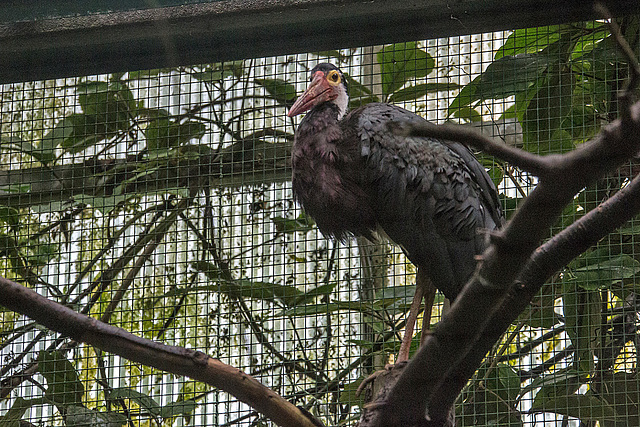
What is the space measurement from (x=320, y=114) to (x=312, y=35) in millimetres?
323

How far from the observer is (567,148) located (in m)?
3.10

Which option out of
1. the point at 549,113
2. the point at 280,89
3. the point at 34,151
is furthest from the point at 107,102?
the point at 549,113

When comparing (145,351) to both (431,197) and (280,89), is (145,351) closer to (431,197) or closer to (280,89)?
(431,197)

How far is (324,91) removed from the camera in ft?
10.6

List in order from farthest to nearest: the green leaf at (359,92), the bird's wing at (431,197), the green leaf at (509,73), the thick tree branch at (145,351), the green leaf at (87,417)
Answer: the green leaf at (359,92)
the green leaf at (87,417)
the green leaf at (509,73)
the bird's wing at (431,197)
the thick tree branch at (145,351)

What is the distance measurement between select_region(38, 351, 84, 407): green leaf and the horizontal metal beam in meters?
1.22

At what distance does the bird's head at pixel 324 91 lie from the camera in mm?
3166

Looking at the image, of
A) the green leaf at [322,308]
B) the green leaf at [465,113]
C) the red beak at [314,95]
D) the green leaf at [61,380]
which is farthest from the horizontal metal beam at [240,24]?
the green leaf at [61,380]

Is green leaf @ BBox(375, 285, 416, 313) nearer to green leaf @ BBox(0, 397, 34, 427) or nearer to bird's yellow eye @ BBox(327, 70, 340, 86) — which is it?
bird's yellow eye @ BBox(327, 70, 340, 86)

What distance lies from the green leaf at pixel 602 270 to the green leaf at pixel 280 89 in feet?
4.75

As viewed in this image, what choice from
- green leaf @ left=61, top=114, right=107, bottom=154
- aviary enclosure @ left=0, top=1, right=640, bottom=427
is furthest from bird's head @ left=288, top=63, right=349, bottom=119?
green leaf @ left=61, top=114, right=107, bottom=154

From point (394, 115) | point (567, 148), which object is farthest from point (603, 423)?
point (394, 115)

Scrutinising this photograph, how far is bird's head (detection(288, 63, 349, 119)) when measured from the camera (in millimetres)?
3166

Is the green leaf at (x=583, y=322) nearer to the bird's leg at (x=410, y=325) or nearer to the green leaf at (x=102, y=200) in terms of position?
the bird's leg at (x=410, y=325)
